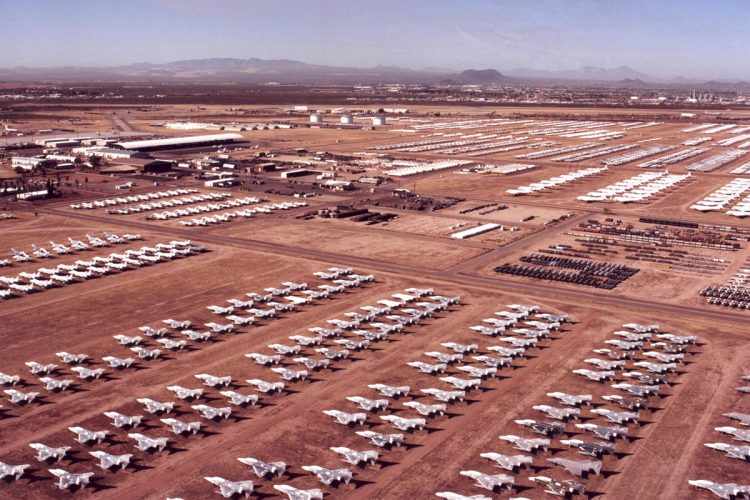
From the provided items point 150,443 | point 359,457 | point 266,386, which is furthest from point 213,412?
point 359,457

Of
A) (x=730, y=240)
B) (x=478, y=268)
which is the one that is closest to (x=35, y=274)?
(x=478, y=268)

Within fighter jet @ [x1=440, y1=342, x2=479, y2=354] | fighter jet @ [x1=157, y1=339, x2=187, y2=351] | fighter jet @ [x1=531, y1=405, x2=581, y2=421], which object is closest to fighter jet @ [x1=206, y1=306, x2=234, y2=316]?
fighter jet @ [x1=157, y1=339, x2=187, y2=351]

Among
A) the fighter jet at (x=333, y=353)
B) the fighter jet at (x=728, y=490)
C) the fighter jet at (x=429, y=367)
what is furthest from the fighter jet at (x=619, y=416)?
the fighter jet at (x=333, y=353)

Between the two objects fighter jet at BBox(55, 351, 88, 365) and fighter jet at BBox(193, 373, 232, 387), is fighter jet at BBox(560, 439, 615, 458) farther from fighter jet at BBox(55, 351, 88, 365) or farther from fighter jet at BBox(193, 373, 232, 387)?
fighter jet at BBox(55, 351, 88, 365)

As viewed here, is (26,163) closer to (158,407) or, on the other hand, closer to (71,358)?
(71,358)

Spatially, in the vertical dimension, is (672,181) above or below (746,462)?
above

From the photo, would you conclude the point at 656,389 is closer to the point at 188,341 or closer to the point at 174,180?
the point at 188,341

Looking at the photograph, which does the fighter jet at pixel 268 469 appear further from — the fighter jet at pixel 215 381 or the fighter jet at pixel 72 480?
Answer: the fighter jet at pixel 215 381
